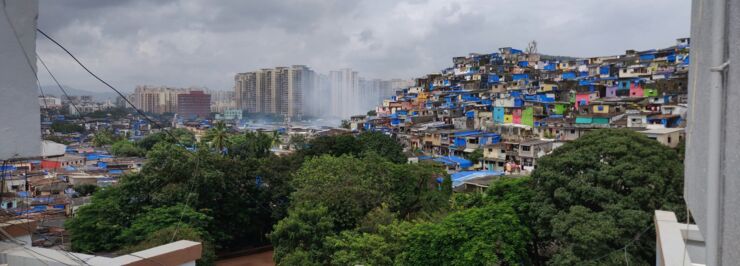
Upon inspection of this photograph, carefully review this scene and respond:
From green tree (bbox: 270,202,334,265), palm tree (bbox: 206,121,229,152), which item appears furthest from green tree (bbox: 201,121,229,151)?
green tree (bbox: 270,202,334,265)

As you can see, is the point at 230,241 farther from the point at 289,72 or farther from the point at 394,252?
the point at 289,72

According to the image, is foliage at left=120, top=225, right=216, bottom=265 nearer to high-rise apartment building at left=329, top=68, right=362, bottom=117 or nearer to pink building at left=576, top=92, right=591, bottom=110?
pink building at left=576, top=92, right=591, bottom=110

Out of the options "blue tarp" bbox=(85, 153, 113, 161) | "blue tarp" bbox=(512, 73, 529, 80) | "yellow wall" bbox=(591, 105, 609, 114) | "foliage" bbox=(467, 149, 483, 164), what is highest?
"blue tarp" bbox=(512, 73, 529, 80)

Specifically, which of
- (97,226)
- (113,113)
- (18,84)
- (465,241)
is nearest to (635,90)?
(465,241)

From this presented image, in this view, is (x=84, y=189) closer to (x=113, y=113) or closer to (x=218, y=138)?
(x=218, y=138)

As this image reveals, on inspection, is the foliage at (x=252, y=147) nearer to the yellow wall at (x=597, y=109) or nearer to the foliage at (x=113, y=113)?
the yellow wall at (x=597, y=109)

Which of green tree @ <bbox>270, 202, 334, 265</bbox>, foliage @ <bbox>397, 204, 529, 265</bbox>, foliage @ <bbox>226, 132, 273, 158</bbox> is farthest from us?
foliage @ <bbox>226, 132, 273, 158</bbox>
